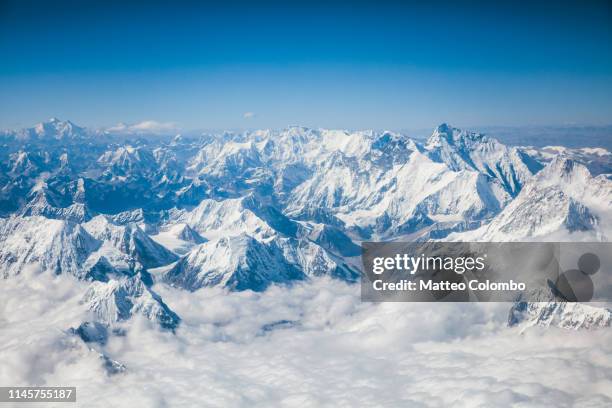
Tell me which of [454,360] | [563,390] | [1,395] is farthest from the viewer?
[454,360]

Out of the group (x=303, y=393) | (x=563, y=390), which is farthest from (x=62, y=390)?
(x=563, y=390)

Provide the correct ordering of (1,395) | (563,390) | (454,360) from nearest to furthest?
(563,390), (1,395), (454,360)

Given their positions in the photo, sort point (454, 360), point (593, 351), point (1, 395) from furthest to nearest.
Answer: point (454, 360), point (1, 395), point (593, 351)

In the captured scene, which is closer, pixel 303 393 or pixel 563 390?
pixel 563 390

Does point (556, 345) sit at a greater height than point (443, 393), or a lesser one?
greater

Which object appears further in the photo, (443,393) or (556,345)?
(556,345)

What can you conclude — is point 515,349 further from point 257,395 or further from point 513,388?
point 257,395

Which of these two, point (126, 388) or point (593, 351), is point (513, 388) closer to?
point (593, 351)

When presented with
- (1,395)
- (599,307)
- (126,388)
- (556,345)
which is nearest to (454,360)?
(556,345)

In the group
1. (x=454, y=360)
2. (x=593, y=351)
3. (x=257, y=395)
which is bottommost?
(x=257, y=395)
